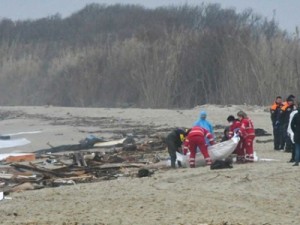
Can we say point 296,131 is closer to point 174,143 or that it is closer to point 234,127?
point 234,127

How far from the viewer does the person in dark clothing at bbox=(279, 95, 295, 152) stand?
22.9 metres

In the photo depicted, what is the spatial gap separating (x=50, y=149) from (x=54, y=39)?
98186 millimetres

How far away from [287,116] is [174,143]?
11.1ft

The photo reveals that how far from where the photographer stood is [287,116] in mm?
23250

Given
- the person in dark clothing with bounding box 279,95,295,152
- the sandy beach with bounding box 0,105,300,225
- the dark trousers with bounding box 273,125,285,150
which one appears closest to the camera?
the sandy beach with bounding box 0,105,300,225

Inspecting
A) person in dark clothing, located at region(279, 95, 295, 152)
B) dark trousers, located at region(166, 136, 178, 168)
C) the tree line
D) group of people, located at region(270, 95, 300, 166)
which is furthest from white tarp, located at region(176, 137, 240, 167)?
the tree line

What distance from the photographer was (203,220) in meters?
13.5

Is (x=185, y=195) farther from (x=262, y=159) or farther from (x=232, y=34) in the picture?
(x=232, y=34)

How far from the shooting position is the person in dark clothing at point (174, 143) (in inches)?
840

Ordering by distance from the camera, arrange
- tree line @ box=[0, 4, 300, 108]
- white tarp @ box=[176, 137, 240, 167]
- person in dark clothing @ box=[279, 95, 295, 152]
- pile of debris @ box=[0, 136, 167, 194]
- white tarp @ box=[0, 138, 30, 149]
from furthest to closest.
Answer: tree line @ box=[0, 4, 300, 108], white tarp @ box=[0, 138, 30, 149], person in dark clothing @ box=[279, 95, 295, 152], white tarp @ box=[176, 137, 240, 167], pile of debris @ box=[0, 136, 167, 194]

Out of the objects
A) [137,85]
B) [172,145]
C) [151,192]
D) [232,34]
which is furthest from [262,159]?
[137,85]

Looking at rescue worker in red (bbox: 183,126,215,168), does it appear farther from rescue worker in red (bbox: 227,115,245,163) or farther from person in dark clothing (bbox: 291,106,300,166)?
person in dark clothing (bbox: 291,106,300,166)

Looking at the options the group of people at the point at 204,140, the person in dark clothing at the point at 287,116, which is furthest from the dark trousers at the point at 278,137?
the group of people at the point at 204,140

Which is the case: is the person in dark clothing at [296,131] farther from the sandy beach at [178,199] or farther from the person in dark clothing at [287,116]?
the person in dark clothing at [287,116]
